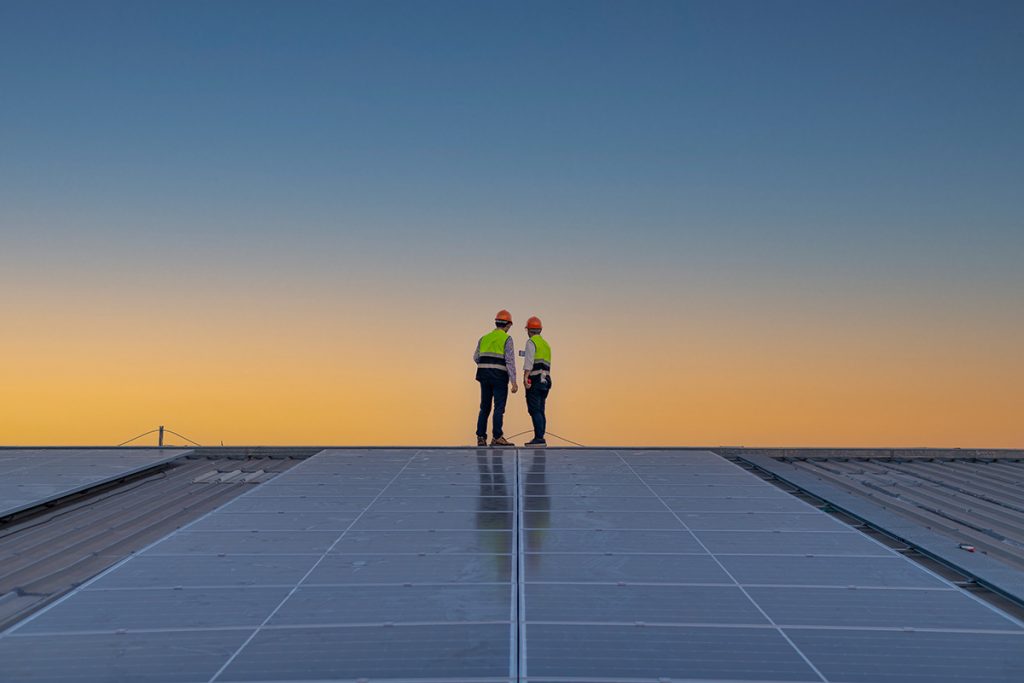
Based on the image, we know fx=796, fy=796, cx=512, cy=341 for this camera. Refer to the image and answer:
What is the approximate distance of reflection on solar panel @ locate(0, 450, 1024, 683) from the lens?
5.01 meters

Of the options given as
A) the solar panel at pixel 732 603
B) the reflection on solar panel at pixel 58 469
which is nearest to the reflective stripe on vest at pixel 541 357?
the reflection on solar panel at pixel 58 469

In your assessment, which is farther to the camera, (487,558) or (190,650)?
(487,558)

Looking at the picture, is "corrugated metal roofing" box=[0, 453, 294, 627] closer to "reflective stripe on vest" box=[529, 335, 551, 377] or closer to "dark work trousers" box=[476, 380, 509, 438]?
"dark work trousers" box=[476, 380, 509, 438]

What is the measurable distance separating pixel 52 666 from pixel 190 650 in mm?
814

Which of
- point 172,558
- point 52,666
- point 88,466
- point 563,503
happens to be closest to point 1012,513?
point 563,503

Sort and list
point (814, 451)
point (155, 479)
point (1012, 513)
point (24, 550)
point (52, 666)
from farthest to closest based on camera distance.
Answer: point (814, 451)
point (155, 479)
point (1012, 513)
point (24, 550)
point (52, 666)

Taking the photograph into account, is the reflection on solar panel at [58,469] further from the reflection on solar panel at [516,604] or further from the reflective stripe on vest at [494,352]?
the reflective stripe on vest at [494,352]

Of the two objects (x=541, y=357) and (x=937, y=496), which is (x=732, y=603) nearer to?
(x=937, y=496)

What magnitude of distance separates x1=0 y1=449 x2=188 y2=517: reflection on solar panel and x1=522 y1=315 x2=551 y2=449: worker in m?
6.99

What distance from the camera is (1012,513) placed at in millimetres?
10969

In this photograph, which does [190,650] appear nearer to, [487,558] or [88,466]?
[487,558]

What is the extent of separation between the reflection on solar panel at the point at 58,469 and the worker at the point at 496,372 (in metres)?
6.03

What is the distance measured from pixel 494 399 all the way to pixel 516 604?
36.0 feet

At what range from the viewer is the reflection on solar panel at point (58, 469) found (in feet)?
35.4
